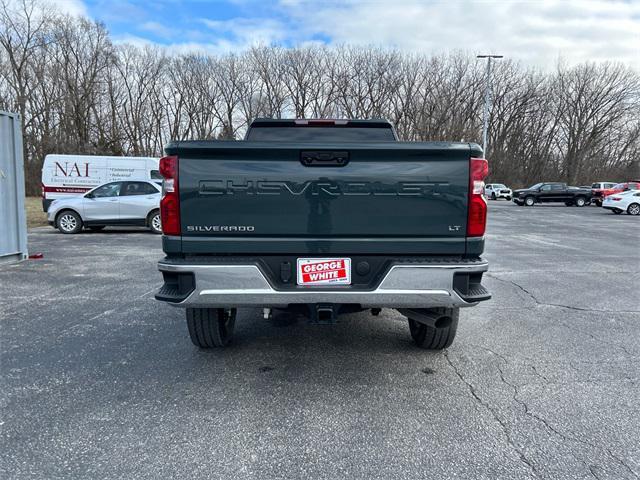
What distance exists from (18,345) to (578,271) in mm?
8706

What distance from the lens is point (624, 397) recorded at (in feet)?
10.2

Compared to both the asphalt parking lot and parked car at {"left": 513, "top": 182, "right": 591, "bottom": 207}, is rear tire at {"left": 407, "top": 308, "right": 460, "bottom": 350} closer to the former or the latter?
the asphalt parking lot

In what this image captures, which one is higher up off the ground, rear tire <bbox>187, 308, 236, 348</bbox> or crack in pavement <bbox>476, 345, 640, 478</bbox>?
rear tire <bbox>187, 308, 236, 348</bbox>

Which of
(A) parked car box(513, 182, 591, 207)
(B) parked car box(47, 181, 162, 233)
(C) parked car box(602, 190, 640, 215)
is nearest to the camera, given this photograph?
(B) parked car box(47, 181, 162, 233)

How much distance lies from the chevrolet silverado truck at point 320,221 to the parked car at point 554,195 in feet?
116

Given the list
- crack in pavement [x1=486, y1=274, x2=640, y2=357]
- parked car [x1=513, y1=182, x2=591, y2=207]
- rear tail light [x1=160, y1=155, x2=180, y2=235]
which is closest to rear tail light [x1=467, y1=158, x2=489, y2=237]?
rear tail light [x1=160, y1=155, x2=180, y2=235]

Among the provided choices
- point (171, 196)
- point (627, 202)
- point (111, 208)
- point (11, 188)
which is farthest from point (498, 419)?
point (627, 202)

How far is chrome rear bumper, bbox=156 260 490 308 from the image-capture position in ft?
9.40

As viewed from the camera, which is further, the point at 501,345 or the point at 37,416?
the point at 501,345

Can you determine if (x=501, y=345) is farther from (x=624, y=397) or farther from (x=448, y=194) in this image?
(x=448, y=194)

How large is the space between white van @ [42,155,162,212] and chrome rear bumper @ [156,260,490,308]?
1612cm

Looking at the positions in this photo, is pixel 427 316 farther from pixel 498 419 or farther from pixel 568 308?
pixel 568 308

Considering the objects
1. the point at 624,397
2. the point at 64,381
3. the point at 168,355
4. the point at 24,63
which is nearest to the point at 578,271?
the point at 624,397

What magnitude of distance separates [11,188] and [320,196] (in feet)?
25.5
